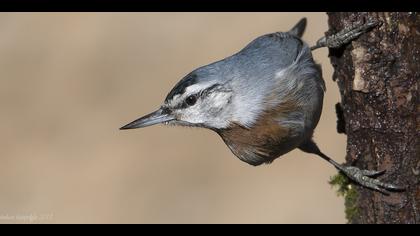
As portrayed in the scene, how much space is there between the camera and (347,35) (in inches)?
186

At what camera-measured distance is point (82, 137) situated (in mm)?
9477

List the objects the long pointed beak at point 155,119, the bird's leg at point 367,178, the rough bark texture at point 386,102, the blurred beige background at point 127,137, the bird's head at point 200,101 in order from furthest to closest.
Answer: the blurred beige background at point 127,137, the long pointed beak at point 155,119, the bird's head at point 200,101, the bird's leg at point 367,178, the rough bark texture at point 386,102

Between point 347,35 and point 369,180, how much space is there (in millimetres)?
1069

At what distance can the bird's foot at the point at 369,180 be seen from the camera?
4.77 metres

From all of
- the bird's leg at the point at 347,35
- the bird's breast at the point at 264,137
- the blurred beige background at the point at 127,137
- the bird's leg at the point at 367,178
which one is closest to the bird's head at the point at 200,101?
the bird's breast at the point at 264,137

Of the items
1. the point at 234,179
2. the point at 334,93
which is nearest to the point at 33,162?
the point at 234,179

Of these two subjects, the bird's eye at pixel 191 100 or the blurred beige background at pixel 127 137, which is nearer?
the bird's eye at pixel 191 100

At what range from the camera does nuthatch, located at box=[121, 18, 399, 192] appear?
16.3ft

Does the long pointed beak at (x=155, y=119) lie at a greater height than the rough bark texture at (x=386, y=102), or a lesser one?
lesser

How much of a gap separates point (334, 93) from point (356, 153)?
4.50 meters

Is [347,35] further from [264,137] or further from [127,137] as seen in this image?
[127,137]

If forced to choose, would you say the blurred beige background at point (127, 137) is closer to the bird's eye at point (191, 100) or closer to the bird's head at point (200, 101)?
the bird's head at point (200, 101)

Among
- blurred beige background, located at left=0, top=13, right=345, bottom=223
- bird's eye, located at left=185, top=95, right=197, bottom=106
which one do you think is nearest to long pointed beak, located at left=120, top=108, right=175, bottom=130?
bird's eye, located at left=185, top=95, right=197, bottom=106
